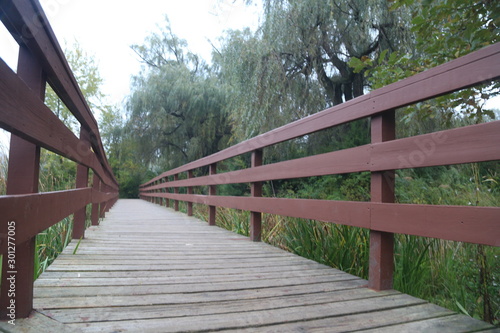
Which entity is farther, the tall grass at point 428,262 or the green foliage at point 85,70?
the green foliage at point 85,70

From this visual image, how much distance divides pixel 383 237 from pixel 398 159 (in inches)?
16.4

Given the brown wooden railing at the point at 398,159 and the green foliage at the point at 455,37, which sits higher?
the green foliage at the point at 455,37

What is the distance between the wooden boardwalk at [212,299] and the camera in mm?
1263

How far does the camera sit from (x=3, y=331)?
1.11 m

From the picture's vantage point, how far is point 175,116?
49.1 ft

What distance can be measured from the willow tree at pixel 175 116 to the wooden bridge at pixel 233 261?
482 inches

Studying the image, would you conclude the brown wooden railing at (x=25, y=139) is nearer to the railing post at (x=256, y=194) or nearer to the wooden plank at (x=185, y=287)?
the wooden plank at (x=185, y=287)

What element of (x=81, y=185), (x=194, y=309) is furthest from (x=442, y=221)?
(x=81, y=185)

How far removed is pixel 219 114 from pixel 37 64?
13.3m

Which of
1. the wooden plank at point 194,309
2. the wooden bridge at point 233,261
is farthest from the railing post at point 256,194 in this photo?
the wooden plank at point 194,309

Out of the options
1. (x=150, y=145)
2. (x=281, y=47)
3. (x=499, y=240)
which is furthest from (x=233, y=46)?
(x=499, y=240)

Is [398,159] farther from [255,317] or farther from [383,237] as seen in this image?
[255,317]

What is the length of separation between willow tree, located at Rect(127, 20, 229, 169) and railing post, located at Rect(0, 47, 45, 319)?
1282 cm

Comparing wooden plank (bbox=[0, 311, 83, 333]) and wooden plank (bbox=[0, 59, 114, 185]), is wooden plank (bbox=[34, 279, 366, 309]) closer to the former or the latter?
wooden plank (bbox=[0, 311, 83, 333])
